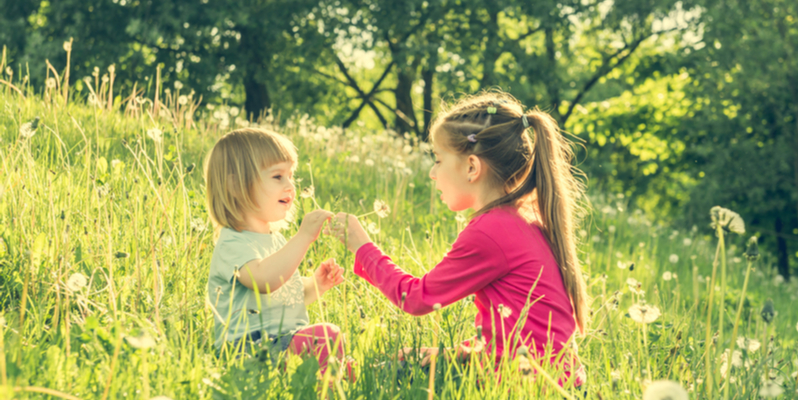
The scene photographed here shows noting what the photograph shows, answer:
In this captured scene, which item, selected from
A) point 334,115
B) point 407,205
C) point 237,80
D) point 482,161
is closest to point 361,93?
point 334,115

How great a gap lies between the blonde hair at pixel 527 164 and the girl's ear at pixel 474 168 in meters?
0.02

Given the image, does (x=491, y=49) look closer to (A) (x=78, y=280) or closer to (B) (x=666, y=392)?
(A) (x=78, y=280)

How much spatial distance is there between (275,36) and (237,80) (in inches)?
61.1

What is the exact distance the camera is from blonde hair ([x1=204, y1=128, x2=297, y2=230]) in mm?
2455

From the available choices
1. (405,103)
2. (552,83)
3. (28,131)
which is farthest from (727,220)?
(405,103)

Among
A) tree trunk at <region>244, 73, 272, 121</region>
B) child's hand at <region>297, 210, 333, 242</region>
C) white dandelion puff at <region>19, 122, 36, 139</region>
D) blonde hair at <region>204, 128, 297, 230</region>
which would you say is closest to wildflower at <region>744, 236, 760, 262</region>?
child's hand at <region>297, 210, 333, 242</region>

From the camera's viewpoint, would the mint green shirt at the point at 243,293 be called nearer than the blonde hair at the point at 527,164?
Yes

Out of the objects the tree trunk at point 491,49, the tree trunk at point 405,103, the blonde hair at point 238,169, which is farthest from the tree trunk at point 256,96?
the blonde hair at point 238,169

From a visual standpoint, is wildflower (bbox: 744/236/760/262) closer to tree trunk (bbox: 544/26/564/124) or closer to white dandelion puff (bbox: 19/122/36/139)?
white dandelion puff (bbox: 19/122/36/139)

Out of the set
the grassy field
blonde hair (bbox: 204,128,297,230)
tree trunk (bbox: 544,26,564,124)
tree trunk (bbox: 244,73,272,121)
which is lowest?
the grassy field

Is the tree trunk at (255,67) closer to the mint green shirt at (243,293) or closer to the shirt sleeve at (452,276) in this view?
the mint green shirt at (243,293)

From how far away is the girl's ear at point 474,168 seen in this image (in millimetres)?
2521

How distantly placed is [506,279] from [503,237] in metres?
0.17

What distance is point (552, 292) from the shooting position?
2.31 metres
